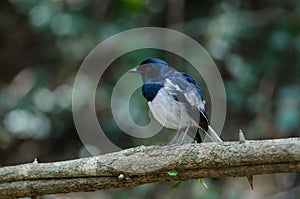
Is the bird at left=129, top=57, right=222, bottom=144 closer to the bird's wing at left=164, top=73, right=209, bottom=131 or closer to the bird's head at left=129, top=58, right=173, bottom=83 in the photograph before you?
the bird's wing at left=164, top=73, right=209, bottom=131

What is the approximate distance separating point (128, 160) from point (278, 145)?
72 centimetres

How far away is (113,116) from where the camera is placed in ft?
20.1

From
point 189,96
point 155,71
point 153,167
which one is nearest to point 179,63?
point 155,71

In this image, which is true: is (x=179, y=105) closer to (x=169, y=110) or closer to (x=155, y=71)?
(x=169, y=110)

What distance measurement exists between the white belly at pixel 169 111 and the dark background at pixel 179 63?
206 cm

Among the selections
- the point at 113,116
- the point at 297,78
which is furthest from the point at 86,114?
the point at 297,78

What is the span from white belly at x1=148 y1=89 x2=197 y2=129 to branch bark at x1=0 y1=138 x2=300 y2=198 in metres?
0.76

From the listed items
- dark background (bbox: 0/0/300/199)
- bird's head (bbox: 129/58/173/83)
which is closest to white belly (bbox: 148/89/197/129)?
bird's head (bbox: 129/58/173/83)

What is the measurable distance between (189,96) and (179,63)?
99.0 inches

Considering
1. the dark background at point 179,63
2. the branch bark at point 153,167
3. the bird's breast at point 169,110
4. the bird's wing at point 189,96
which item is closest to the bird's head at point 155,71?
the bird's wing at point 189,96

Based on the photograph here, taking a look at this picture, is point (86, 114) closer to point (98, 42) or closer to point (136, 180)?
point (98, 42)

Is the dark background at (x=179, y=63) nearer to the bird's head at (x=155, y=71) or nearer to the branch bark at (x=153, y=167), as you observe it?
the bird's head at (x=155, y=71)

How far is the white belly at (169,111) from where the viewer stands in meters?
3.58

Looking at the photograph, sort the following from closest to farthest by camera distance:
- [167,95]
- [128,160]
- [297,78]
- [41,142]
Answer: [128,160] → [167,95] → [297,78] → [41,142]
